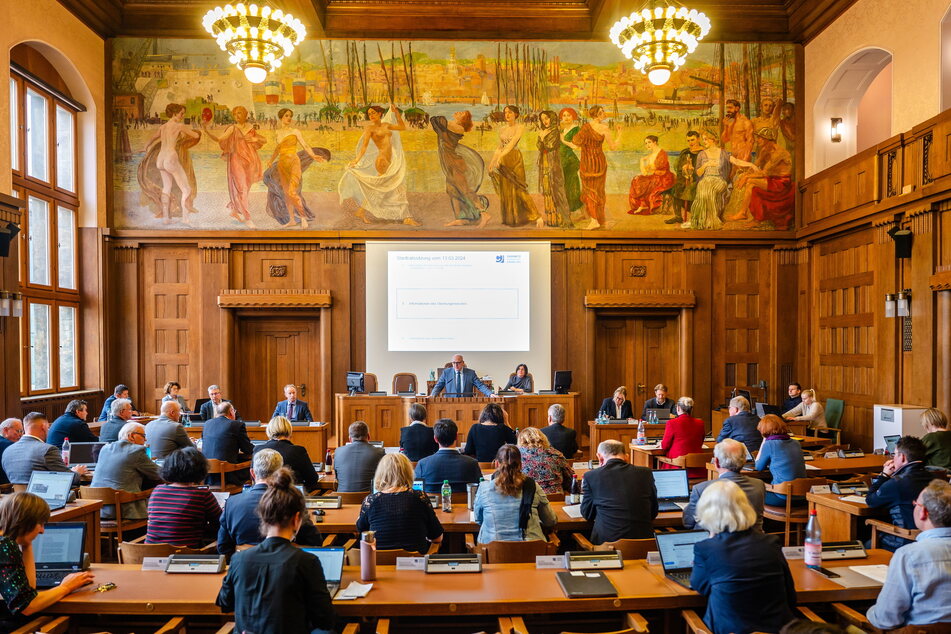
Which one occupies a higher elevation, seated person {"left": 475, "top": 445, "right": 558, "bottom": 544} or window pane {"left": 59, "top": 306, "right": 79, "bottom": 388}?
window pane {"left": 59, "top": 306, "right": 79, "bottom": 388}

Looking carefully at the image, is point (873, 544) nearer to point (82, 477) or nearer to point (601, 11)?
point (82, 477)

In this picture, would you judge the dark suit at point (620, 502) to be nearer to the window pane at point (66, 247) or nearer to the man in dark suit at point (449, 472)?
the man in dark suit at point (449, 472)

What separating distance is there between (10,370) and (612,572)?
895 centimetres

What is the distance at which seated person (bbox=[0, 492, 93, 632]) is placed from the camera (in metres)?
2.98

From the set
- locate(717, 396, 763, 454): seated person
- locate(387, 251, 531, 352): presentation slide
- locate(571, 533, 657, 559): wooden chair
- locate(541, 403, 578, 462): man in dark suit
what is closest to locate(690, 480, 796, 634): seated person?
locate(571, 533, 657, 559): wooden chair

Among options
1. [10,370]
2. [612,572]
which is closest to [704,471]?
[612,572]

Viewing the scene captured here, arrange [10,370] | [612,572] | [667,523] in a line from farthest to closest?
[10,370] → [667,523] → [612,572]

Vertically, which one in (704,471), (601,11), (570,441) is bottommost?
(704,471)

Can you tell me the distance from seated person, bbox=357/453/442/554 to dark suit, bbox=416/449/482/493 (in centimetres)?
109

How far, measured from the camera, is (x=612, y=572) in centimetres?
358

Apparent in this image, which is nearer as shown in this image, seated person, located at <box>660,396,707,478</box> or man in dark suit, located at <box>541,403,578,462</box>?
man in dark suit, located at <box>541,403,578,462</box>

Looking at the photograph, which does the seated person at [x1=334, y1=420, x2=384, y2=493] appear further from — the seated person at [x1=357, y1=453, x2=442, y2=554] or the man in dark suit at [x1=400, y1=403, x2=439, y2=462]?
the seated person at [x1=357, y1=453, x2=442, y2=554]

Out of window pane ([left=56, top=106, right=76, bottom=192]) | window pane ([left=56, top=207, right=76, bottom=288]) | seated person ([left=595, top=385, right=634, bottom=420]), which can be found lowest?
seated person ([left=595, top=385, right=634, bottom=420])

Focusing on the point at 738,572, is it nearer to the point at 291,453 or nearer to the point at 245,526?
the point at 245,526
